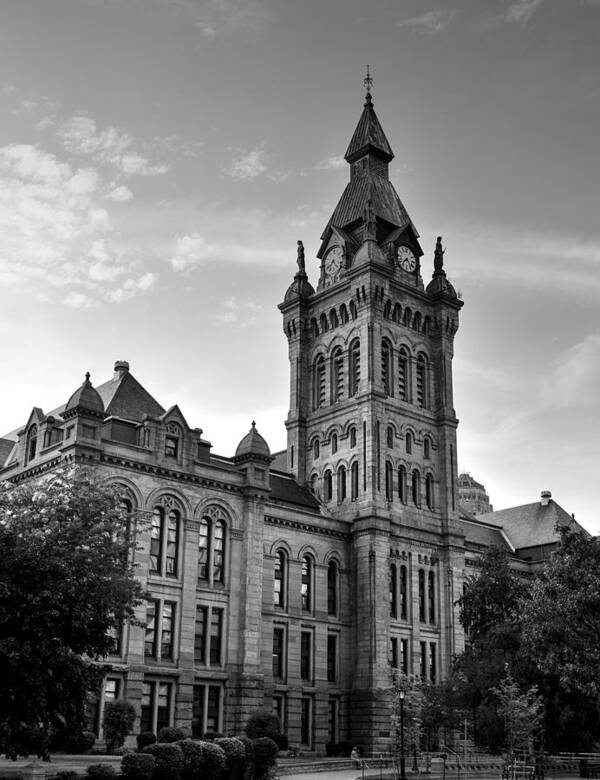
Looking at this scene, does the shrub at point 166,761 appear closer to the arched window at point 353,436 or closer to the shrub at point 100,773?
the shrub at point 100,773

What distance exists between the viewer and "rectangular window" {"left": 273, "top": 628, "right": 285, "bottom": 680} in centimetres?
6144

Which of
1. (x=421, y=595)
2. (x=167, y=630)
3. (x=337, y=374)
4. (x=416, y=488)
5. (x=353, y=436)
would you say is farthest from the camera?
(x=337, y=374)

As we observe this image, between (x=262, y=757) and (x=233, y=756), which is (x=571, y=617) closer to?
(x=262, y=757)

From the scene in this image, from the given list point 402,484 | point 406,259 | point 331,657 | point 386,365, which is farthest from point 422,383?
point 331,657

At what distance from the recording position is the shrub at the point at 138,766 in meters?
36.7

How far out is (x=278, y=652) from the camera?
2435 inches

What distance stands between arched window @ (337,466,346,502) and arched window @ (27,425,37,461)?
24.3m

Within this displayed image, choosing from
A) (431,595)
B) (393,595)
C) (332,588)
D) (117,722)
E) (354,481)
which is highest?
(354,481)

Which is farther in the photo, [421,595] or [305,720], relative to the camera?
[421,595]

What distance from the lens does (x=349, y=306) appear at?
248ft

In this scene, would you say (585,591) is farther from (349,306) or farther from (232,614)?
(349,306)

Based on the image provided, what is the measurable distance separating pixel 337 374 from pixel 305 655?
2249 centimetres

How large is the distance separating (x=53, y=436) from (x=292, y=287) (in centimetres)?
3082

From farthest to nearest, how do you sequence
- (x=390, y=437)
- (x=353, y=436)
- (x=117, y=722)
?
1. (x=390, y=437)
2. (x=353, y=436)
3. (x=117, y=722)
